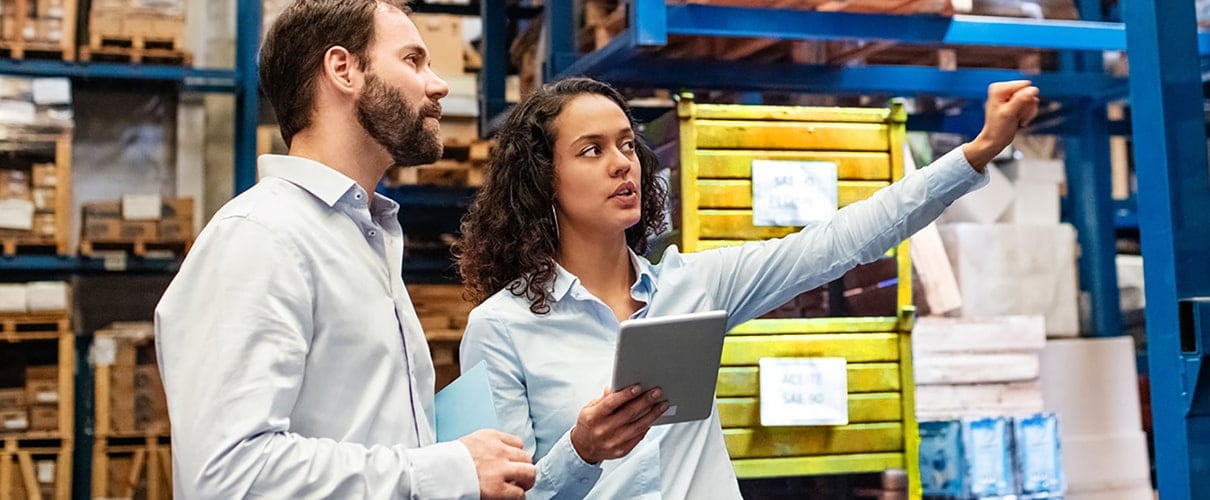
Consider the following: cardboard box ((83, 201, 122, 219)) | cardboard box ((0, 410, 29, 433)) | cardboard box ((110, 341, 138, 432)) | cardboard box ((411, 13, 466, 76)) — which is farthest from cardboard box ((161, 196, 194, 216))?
cardboard box ((411, 13, 466, 76))

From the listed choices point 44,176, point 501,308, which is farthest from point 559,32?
point 44,176

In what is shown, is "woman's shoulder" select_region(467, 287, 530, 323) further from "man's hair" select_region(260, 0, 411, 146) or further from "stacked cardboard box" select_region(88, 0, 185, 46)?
"stacked cardboard box" select_region(88, 0, 185, 46)

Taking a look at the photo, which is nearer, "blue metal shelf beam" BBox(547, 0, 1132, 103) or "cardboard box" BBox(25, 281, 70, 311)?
"blue metal shelf beam" BBox(547, 0, 1132, 103)

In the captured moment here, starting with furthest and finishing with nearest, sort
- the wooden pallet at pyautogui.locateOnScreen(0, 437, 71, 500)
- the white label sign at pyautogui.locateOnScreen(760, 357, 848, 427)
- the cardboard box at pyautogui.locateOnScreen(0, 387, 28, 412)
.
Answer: the cardboard box at pyautogui.locateOnScreen(0, 387, 28, 412) → the wooden pallet at pyautogui.locateOnScreen(0, 437, 71, 500) → the white label sign at pyautogui.locateOnScreen(760, 357, 848, 427)

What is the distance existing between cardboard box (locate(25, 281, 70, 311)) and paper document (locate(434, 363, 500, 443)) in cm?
736

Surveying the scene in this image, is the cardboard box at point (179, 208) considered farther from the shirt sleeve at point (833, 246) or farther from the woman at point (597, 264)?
the shirt sleeve at point (833, 246)

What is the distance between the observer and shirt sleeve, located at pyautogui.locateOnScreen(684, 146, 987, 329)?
9.61ft

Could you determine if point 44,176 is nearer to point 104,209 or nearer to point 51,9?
point 104,209

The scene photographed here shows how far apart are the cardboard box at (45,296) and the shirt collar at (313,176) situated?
7.43 metres

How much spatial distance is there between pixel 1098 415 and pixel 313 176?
217 inches

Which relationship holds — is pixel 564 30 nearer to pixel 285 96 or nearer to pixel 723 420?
pixel 723 420

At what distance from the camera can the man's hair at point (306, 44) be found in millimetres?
2156

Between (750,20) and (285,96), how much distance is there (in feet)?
10.7

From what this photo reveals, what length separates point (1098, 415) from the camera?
6523 mm
